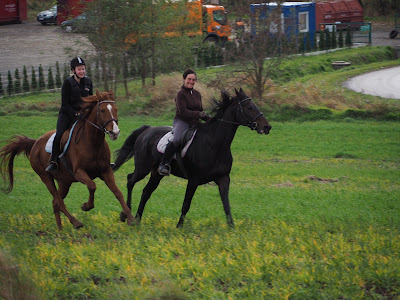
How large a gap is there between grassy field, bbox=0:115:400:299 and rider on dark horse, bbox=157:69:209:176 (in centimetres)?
125

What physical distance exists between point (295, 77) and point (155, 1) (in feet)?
33.5

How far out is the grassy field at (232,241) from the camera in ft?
21.3

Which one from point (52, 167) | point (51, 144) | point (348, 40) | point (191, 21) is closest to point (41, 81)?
point (191, 21)

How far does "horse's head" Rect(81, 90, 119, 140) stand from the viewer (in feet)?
30.7

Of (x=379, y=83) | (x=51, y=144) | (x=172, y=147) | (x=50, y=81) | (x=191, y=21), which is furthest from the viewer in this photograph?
(x=379, y=83)

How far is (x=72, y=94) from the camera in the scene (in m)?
10.5

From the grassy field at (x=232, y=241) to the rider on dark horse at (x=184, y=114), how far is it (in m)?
1.25

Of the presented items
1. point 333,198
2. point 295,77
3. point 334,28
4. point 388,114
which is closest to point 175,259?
point 333,198

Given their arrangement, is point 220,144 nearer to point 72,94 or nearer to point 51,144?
point 72,94

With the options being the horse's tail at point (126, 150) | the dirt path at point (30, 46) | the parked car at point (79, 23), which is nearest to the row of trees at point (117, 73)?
the parked car at point (79, 23)

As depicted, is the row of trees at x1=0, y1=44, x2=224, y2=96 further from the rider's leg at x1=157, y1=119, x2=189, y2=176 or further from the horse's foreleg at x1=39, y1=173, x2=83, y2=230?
the rider's leg at x1=157, y1=119, x2=189, y2=176

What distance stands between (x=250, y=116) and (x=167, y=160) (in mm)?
1802

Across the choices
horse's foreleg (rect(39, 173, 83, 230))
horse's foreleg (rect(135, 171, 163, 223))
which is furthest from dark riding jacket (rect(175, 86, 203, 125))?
horse's foreleg (rect(39, 173, 83, 230))

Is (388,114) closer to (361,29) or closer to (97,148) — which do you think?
(97,148)
